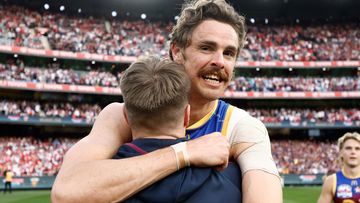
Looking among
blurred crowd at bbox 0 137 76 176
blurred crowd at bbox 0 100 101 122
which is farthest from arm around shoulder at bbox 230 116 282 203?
blurred crowd at bbox 0 100 101 122

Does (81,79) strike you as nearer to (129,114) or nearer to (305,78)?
(305,78)

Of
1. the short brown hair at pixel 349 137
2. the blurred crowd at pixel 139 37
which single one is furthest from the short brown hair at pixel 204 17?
the blurred crowd at pixel 139 37

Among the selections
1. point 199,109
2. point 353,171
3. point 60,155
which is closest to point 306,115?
point 60,155

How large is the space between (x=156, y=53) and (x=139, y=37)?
1325 centimetres

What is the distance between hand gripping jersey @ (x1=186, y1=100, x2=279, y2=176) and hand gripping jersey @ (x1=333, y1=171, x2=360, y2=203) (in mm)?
4473

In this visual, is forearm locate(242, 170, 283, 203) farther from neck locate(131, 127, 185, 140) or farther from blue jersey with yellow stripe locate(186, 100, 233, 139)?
blue jersey with yellow stripe locate(186, 100, 233, 139)

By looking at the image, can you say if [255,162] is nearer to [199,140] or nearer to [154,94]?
[199,140]

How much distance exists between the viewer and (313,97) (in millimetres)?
44531

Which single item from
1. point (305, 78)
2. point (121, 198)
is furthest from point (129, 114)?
point (305, 78)

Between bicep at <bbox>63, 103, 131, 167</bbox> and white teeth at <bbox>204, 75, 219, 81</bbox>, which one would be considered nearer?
bicep at <bbox>63, 103, 131, 167</bbox>

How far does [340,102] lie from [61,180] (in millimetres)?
48021

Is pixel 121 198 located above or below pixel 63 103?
above

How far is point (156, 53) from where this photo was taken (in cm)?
3522

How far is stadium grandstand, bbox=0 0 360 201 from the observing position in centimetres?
3862
